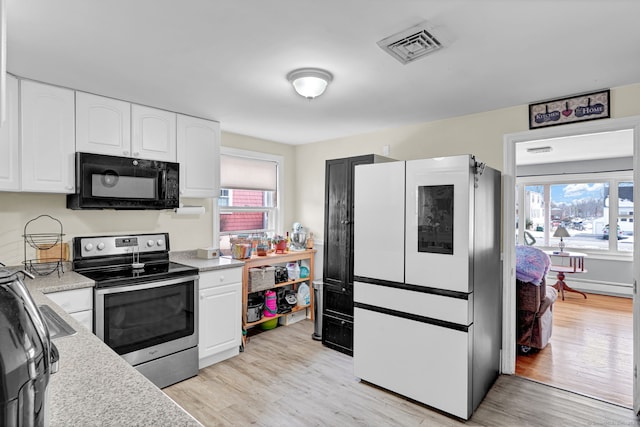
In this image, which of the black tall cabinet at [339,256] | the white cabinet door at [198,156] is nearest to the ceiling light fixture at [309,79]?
the black tall cabinet at [339,256]

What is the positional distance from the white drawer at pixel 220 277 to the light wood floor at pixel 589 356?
2.69 m

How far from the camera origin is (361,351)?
284 cm

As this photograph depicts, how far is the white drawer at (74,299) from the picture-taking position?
2.25 metres

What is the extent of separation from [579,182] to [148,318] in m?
7.32

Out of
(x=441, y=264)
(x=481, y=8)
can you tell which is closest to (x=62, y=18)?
(x=481, y=8)

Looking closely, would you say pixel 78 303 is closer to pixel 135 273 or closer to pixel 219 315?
pixel 135 273

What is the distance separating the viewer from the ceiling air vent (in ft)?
5.90

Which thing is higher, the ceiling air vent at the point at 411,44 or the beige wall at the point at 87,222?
the ceiling air vent at the point at 411,44

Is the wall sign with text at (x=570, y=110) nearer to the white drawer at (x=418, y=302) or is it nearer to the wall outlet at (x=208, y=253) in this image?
the white drawer at (x=418, y=302)

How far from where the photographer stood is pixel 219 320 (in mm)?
3184

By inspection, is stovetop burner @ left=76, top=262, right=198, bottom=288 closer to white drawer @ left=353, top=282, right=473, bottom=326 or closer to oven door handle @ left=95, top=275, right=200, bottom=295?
oven door handle @ left=95, top=275, right=200, bottom=295

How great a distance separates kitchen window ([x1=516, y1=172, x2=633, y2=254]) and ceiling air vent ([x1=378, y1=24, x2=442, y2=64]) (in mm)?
5485

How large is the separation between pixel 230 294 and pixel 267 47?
2.22 metres

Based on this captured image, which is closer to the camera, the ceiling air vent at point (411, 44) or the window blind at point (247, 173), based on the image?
the ceiling air vent at point (411, 44)
